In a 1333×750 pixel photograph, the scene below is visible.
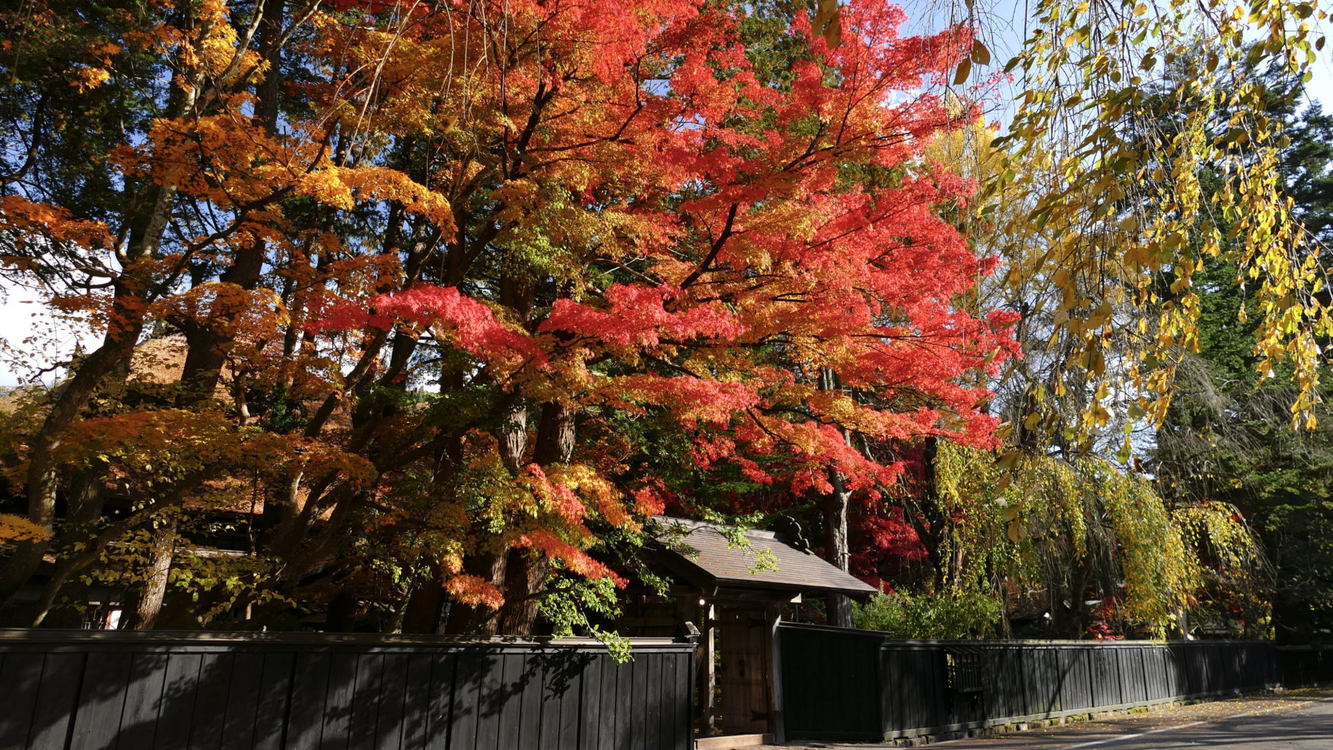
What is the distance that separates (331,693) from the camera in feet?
23.9

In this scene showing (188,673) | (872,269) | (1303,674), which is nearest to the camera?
(188,673)

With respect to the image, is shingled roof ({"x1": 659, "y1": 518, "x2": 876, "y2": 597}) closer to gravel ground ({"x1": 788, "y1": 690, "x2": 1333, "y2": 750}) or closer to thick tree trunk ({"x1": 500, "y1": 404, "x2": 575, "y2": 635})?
thick tree trunk ({"x1": 500, "y1": 404, "x2": 575, "y2": 635})

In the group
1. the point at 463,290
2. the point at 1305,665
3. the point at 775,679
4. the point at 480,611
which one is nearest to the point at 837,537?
the point at 775,679

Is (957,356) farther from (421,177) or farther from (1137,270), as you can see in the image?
(421,177)

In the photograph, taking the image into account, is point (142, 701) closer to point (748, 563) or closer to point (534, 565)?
point (534, 565)

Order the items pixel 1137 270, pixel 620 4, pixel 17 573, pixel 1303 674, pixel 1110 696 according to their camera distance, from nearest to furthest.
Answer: pixel 1137 270, pixel 17 573, pixel 620 4, pixel 1110 696, pixel 1303 674

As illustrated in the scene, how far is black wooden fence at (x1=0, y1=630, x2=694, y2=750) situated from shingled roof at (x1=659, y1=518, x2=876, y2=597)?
1.48 metres

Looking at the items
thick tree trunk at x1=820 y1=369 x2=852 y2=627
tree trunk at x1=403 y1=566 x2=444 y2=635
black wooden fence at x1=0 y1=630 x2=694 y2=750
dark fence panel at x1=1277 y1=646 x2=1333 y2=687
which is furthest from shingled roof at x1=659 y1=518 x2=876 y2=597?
dark fence panel at x1=1277 y1=646 x2=1333 y2=687

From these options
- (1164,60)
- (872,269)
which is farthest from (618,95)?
(1164,60)

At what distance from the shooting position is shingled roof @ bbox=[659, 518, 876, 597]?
11.4m

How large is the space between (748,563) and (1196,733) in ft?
24.4

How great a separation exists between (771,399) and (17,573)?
27.1 ft

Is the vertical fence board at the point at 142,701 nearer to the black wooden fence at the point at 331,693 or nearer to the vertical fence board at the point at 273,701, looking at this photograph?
the black wooden fence at the point at 331,693

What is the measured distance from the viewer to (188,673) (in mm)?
6500
